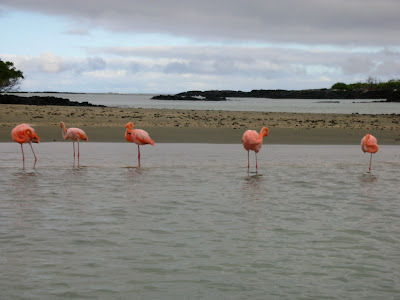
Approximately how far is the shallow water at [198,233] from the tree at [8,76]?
158 ft

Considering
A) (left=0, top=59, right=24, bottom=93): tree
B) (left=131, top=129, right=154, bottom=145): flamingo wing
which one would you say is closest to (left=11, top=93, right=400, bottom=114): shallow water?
(left=0, top=59, right=24, bottom=93): tree

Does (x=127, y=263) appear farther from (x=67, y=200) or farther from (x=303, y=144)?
(x=303, y=144)

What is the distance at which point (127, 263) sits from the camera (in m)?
5.87

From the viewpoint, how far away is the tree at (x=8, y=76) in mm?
58125

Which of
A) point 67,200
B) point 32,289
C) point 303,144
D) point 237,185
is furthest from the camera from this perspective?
point 303,144

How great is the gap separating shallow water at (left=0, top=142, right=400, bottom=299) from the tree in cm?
4823

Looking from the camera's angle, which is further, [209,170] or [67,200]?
[209,170]

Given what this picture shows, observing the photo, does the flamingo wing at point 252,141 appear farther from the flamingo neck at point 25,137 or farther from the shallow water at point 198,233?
the flamingo neck at point 25,137

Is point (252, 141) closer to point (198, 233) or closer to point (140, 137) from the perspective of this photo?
point (140, 137)

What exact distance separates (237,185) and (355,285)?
5810mm

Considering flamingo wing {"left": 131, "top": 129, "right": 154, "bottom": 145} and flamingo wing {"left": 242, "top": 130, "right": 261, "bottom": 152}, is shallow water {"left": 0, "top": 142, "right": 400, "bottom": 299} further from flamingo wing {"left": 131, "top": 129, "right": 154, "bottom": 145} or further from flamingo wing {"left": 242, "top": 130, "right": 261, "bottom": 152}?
flamingo wing {"left": 131, "top": 129, "right": 154, "bottom": 145}

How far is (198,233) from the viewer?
711 cm

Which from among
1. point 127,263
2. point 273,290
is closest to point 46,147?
point 127,263

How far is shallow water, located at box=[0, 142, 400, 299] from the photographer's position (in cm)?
527
